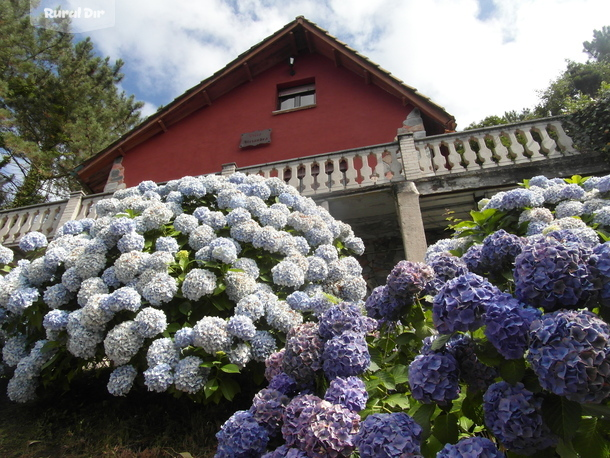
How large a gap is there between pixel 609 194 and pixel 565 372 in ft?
9.46

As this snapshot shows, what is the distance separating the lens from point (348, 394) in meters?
1.42

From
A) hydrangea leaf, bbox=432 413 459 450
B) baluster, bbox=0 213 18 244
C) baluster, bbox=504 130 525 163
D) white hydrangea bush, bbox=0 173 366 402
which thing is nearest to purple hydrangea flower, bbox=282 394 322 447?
hydrangea leaf, bbox=432 413 459 450

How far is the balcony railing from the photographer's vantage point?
653 centimetres

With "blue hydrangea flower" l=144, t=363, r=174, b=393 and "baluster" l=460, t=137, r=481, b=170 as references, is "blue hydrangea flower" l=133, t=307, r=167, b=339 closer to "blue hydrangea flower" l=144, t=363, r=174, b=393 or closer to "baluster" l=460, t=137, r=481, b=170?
"blue hydrangea flower" l=144, t=363, r=174, b=393

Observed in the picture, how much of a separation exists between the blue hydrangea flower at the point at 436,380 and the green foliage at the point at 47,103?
15.8 meters

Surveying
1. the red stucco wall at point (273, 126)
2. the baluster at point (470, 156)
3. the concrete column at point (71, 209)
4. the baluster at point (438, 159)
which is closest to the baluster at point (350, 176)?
the baluster at point (438, 159)

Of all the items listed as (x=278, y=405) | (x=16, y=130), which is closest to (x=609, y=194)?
(x=278, y=405)

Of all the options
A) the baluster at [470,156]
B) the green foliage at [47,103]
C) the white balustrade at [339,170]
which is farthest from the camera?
the green foliage at [47,103]

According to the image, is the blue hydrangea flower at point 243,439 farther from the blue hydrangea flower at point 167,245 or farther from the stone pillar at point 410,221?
the stone pillar at point 410,221

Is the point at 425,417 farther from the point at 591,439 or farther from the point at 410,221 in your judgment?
the point at 410,221

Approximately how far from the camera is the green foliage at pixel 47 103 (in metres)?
14.4

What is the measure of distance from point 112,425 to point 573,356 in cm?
319

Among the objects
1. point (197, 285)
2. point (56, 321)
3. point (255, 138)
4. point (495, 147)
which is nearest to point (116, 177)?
point (255, 138)

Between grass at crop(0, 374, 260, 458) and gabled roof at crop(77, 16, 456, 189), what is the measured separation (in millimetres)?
8378
